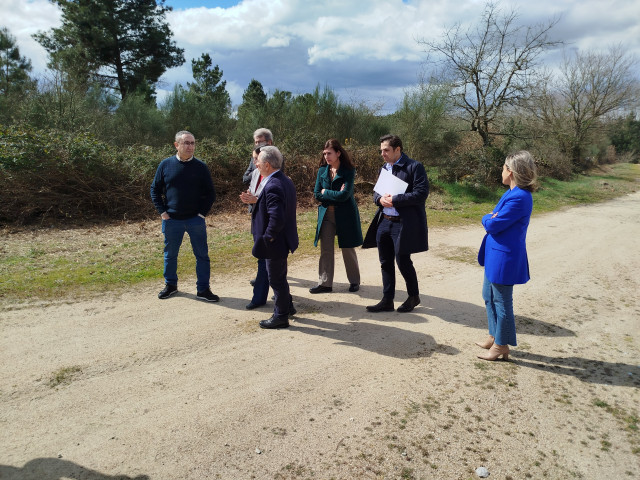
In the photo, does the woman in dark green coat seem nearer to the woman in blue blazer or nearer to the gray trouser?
the gray trouser

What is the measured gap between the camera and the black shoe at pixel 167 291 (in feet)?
17.5

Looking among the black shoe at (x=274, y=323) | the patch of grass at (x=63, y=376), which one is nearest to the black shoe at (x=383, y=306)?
the black shoe at (x=274, y=323)

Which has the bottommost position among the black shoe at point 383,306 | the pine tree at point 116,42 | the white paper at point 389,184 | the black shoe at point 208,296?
the black shoe at point 383,306

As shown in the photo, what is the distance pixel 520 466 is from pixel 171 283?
170 inches

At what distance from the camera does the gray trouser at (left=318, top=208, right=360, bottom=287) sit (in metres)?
5.55

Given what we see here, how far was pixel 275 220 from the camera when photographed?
417 cm

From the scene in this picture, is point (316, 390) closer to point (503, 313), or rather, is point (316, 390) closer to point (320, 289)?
point (503, 313)

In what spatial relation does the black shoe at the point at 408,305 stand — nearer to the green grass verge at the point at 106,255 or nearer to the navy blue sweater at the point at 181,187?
the green grass verge at the point at 106,255

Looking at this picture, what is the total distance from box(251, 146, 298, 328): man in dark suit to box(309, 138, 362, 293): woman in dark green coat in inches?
38.7

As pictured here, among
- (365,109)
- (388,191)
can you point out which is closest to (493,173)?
(365,109)

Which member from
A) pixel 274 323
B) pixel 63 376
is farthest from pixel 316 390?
pixel 63 376

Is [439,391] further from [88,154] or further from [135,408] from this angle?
[88,154]

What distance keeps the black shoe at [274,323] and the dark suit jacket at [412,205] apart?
1478mm

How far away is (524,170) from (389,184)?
1515 millimetres
